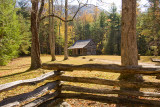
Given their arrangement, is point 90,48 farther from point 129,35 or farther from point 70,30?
point 129,35

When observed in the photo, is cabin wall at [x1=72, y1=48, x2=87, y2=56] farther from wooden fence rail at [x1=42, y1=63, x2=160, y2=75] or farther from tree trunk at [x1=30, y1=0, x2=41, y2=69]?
wooden fence rail at [x1=42, y1=63, x2=160, y2=75]

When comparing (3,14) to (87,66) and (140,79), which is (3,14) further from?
(140,79)

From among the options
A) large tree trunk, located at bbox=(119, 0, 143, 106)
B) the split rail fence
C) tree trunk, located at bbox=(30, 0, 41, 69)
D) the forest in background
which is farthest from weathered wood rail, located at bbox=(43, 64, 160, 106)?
tree trunk, located at bbox=(30, 0, 41, 69)

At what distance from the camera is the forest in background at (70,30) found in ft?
49.9

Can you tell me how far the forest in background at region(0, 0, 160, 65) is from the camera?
15204 mm

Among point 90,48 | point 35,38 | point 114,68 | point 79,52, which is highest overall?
point 35,38

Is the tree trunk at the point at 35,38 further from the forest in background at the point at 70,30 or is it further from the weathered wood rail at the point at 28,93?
the weathered wood rail at the point at 28,93

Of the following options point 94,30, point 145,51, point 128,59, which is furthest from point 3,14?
point 94,30

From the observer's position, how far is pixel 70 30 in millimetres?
49938

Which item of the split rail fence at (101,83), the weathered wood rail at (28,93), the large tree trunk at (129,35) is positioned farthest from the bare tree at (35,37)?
the large tree trunk at (129,35)

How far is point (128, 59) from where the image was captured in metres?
3.87

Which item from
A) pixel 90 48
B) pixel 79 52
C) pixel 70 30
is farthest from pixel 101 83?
pixel 70 30

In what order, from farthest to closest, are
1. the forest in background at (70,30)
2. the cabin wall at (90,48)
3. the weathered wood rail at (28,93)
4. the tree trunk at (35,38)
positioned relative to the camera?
the cabin wall at (90,48)
the forest in background at (70,30)
the tree trunk at (35,38)
the weathered wood rail at (28,93)

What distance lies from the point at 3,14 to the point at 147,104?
17396 mm
